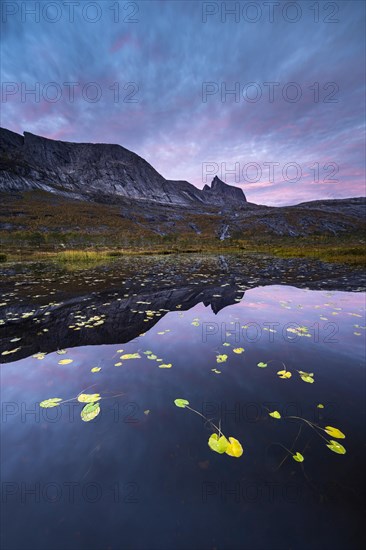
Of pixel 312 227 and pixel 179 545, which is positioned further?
pixel 312 227

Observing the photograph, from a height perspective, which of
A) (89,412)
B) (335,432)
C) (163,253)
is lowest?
(163,253)

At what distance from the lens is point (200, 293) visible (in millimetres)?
13531

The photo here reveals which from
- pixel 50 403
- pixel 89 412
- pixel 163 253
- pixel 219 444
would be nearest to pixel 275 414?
pixel 219 444

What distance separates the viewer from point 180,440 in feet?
11.6

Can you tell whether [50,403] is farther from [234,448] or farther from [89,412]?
[234,448]

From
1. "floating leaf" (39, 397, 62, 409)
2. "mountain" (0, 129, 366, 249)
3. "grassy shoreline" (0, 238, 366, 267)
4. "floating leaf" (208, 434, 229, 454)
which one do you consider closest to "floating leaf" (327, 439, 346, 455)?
"floating leaf" (208, 434, 229, 454)

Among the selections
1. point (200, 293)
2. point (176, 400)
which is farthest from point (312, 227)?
point (176, 400)

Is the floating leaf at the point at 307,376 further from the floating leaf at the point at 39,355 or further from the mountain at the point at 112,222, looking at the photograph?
the mountain at the point at 112,222

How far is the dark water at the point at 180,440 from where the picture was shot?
2.50 meters

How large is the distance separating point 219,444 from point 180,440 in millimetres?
602

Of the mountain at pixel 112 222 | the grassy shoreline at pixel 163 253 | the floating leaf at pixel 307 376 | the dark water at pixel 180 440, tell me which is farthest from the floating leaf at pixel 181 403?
the mountain at pixel 112 222

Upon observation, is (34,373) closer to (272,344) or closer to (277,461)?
(277,461)

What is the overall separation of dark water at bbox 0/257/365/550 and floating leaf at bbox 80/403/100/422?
4.3 inches

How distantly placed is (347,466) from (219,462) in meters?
1.65
